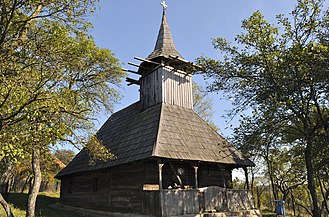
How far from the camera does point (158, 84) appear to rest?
17062 millimetres

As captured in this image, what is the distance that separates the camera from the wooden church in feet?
40.0

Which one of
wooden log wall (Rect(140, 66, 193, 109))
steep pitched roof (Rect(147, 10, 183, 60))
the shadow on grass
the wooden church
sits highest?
steep pitched roof (Rect(147, 10, 183, 60))

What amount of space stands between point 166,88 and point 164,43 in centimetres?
395

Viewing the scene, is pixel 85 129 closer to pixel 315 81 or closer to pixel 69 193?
pixel 315 81

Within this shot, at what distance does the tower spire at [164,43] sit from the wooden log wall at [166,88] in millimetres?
1214

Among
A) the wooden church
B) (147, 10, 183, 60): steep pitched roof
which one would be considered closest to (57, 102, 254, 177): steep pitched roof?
the wooden church

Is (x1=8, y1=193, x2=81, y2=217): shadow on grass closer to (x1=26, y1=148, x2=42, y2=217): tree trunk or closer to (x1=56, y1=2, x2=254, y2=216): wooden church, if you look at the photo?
(x1=56, y1=2, x2=254, y2=216): wooden church

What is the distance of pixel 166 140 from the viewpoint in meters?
12.9

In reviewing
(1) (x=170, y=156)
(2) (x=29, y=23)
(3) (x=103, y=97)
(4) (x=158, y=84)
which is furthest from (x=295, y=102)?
(2) (x=29, y=23)

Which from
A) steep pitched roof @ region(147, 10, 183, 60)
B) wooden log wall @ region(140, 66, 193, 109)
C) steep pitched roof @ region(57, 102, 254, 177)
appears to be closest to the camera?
steep pitched roof @ region(57, 102, 254, 177)

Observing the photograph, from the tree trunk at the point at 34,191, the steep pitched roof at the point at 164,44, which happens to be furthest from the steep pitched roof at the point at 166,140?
the steep pitched roof at the point at 164,44

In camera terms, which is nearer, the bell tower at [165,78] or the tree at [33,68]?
the tree at [33,68]

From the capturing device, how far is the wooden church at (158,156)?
12.2 meters

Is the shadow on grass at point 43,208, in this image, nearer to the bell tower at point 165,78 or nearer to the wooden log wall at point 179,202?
the wooden log wall at point 179,202
